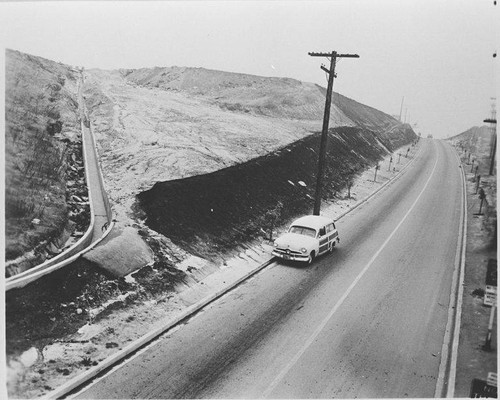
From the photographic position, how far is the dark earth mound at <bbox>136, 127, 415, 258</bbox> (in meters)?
15.5

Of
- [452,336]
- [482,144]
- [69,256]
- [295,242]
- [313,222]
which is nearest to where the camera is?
[452,336]

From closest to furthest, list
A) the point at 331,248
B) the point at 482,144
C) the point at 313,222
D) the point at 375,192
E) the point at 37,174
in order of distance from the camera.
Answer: the point at 37,174
the point at 313,222
the point at 331,248
the point at 482,144
the point at 375,192

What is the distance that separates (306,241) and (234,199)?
499 centimetres

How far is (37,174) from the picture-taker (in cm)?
1482

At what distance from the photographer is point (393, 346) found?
33.5 ft

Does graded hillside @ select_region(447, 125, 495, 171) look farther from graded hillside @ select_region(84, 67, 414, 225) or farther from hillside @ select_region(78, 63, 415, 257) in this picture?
graded hillside @ select_region(84, 67, 414, 225)

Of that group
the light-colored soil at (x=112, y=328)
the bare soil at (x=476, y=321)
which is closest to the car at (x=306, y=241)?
the light-colored soil at (x=112, y=328)

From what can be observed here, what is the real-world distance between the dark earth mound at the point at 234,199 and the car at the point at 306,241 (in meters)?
2.10

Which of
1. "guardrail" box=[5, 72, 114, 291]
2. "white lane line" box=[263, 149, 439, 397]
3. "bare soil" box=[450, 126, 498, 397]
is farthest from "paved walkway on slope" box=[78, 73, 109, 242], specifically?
"bare soil" box=[450, 126, 498, 397]

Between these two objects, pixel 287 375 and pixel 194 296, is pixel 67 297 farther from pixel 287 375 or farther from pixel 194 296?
pixel 287 375

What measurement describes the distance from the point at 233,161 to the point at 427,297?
1341 centimetres

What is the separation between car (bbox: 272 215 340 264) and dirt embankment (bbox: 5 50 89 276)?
286 inches

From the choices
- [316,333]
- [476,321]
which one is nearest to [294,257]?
[316,333]

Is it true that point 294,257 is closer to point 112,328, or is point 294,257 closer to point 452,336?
point 452,336
